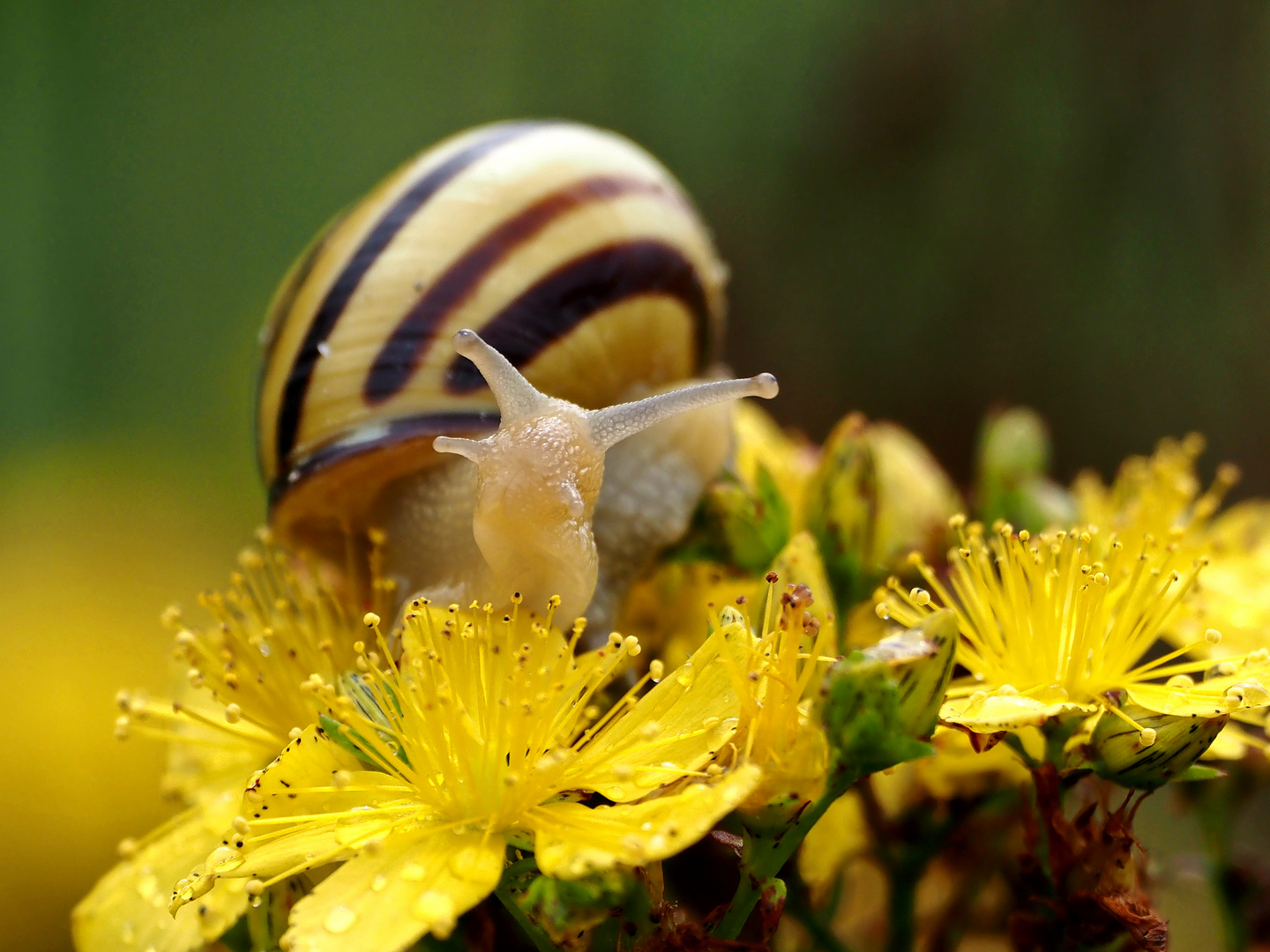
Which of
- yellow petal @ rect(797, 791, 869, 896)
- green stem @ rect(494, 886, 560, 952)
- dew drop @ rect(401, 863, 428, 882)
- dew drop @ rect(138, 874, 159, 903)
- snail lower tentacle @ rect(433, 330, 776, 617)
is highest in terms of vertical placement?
snail lower tentacle @ rect(433, 330, 776, 617)

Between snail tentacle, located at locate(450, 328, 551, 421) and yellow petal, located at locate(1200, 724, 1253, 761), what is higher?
snail tentacle, located at locate(450, 328, 551, 421)

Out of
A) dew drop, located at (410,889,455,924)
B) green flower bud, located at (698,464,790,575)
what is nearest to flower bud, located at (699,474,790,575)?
green flower bud, located at (698,464,790,575)

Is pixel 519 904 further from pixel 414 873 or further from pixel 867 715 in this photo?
pixel 867 715

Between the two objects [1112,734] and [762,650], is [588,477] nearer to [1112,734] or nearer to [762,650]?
[762,650]

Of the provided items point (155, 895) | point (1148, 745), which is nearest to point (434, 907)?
point (155, 895)

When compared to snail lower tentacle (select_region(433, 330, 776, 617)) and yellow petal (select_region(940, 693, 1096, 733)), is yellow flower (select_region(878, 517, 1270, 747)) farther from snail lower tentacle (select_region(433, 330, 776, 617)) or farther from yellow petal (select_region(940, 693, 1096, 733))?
snail lower tentacle (select_region(433, 330, 776, 617))

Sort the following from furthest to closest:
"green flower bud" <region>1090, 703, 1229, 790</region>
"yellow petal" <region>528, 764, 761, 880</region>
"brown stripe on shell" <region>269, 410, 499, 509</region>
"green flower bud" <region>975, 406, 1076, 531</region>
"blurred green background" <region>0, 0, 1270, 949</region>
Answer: "blurred green background" <region>0, 0, 1270, 949</region> < "green flower bud" <region>975, 406, 1076, 531</region> < "brown stripe on shell" <region>269, 410, 499, 509</region> < "green flower bud" <region>1090, 703, 1229, 790</region> < "yellow petal" <region>528, 764, 761, 880</region>
